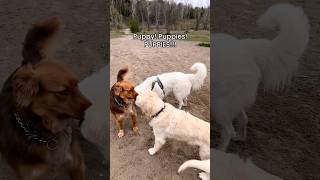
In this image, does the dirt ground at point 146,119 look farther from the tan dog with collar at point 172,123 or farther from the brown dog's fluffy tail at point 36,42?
the brown dog's fluffy tail at point 36,42

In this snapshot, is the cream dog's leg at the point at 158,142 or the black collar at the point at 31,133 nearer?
the black collar at the point at 31,133

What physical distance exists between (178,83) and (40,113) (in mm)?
721

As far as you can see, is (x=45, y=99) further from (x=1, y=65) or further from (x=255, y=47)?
(x=255, y=47)

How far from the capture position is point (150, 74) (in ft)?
6.88

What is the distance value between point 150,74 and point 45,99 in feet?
1.90

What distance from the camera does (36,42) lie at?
190 cm

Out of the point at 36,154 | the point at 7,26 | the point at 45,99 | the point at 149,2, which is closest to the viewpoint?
the point at 45,99

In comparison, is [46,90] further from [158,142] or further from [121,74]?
[158,142]

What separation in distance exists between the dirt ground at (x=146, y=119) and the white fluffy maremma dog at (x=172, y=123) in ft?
0.14

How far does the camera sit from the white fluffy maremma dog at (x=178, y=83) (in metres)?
2.03

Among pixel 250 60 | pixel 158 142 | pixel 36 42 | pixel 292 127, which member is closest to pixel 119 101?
pixel 158 142

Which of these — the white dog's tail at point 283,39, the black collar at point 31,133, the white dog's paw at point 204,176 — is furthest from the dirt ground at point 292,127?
the black collar at point 31,133

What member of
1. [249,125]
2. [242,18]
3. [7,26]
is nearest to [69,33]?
[7,26]

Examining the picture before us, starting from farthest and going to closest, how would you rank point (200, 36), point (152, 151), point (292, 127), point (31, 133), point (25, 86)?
point (292, 127)
point (152, 151)
point (200, 36)
point (31, 133)
point (25, 86)
